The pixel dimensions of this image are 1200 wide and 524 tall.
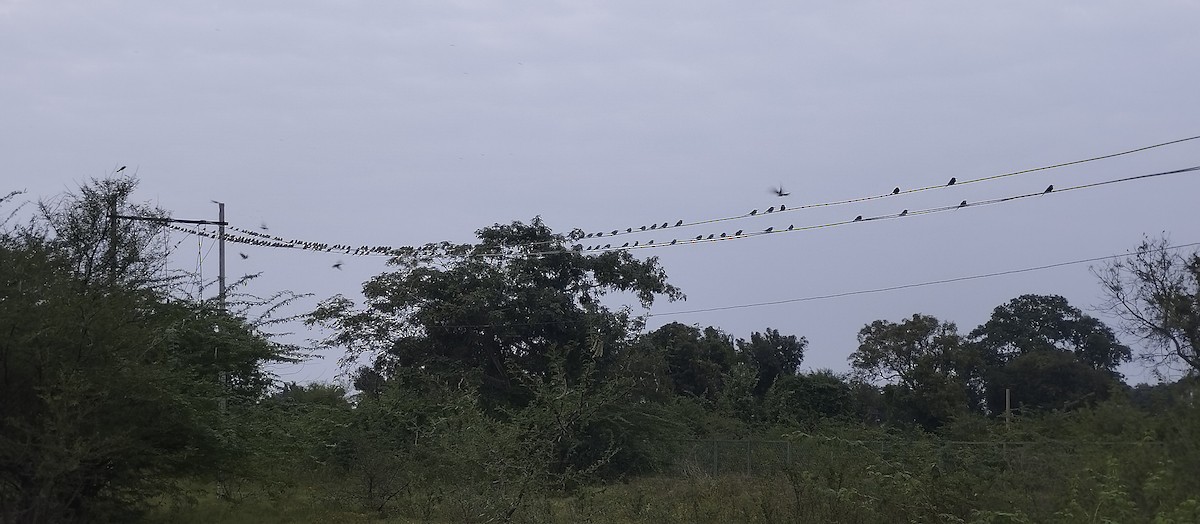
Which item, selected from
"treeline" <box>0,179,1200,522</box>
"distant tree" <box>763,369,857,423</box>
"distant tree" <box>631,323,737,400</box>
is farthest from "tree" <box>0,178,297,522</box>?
"distant tree" <box>631,323,737,400</box>

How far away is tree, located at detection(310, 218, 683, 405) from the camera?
3362cm

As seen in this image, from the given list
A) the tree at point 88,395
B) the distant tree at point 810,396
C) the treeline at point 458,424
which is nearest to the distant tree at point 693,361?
the distant tree at point 810,396

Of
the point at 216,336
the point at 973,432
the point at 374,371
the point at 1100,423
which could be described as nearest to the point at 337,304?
the point at 374,371

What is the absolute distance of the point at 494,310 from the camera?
33.4m

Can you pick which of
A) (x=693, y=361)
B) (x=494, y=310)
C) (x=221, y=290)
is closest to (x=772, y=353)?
(x=693, y=361)

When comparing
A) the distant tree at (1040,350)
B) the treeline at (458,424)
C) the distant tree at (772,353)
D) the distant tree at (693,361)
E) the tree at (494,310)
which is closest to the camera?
the treeline at (458,424)

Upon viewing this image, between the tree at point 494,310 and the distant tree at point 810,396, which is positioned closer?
the tree at point 494,310

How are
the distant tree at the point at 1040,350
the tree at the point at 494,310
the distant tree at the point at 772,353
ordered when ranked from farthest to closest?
1. the distant tree at the point at 772,353
2. the distant tree at the point at 1040,350
3. the tree at the point at 494,310

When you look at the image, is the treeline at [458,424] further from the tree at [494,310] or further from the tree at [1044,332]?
the tree at [1044,332]

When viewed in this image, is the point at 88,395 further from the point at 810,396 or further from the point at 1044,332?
the point at 1044,332

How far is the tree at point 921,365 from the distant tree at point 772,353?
11.0 m

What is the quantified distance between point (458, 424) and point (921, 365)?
107 feet

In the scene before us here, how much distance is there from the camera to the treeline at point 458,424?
13.2 meters

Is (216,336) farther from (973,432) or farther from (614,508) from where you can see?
(973,432)
